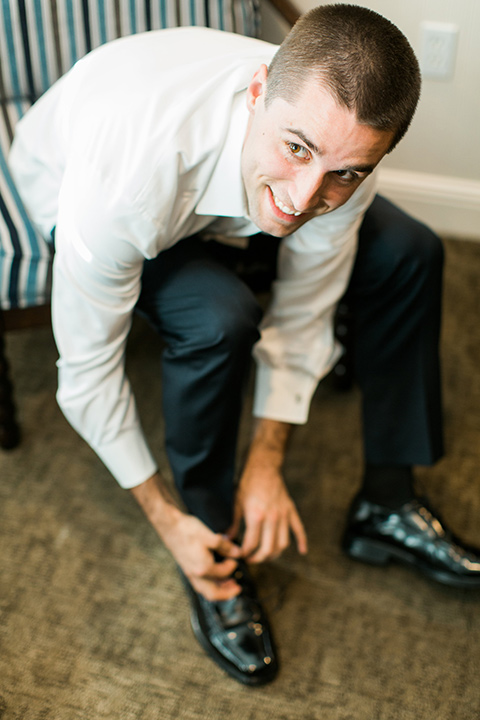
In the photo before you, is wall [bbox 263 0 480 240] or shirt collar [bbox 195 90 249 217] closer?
shirt collar [bbox 195 90 249 217]

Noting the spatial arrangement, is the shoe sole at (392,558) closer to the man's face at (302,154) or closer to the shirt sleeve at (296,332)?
the shirt sleeve at (296,332)

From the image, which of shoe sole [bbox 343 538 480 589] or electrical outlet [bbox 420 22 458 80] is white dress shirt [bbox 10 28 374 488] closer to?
shoe sole [bbox 343 538 480 589]

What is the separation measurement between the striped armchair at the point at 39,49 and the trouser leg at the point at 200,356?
23 centimetres

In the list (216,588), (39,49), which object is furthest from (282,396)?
(39,49)

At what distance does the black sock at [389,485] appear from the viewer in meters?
1.22

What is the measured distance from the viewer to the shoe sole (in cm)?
118

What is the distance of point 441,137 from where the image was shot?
1682 mm

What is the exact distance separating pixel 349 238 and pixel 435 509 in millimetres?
497

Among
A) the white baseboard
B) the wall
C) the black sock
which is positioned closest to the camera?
the black sock

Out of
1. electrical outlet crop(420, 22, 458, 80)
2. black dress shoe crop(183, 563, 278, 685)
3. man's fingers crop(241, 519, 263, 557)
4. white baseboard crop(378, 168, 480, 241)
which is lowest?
black dress shoe crop(183, 563, 278, 685)

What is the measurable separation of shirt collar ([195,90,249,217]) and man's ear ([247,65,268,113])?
0.15 ft

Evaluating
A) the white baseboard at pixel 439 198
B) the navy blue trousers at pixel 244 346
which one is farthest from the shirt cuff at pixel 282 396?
the white baseboard at pixel 439 198

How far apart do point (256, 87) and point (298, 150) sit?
4.1 inches

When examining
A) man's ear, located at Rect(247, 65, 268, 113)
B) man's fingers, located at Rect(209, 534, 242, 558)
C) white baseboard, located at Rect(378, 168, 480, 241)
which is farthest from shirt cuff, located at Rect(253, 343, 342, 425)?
white baseboard, located at Rect(378, 168, 480, 241)
